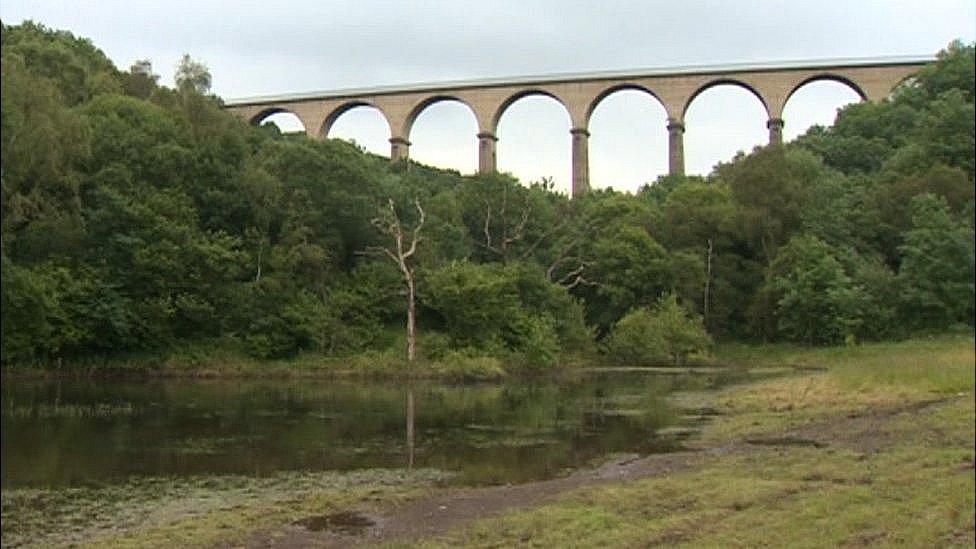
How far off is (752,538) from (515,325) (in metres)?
39.5

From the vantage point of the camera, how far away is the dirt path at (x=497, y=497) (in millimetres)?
12141

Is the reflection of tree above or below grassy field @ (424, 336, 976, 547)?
below

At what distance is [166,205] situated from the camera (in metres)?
19.2

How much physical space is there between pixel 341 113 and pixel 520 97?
1572 centimetres

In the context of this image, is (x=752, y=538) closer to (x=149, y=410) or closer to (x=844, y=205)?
(x=844, y=205)

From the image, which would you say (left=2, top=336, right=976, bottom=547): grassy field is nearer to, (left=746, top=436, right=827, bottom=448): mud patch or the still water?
(left=746, top=436, right=827, bottom=448): mud patch

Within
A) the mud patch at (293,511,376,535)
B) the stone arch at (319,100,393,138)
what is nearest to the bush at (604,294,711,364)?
the mud patch at (293,511,376,535)

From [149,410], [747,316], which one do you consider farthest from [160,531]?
[149,410]

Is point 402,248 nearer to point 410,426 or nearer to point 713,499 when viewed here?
point 410,426

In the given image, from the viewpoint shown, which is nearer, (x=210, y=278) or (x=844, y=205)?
(x=844, y=205)

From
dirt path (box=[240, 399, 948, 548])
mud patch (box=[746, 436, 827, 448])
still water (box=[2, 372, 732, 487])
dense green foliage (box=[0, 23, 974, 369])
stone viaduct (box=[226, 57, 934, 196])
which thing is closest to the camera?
dense green foliage (box=[0, 23, 974, 369])

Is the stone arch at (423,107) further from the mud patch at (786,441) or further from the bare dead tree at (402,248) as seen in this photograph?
the mud patch at (786,441)

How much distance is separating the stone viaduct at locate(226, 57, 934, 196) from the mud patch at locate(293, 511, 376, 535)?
54926 millimetres

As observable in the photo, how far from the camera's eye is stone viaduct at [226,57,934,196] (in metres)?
68.9
